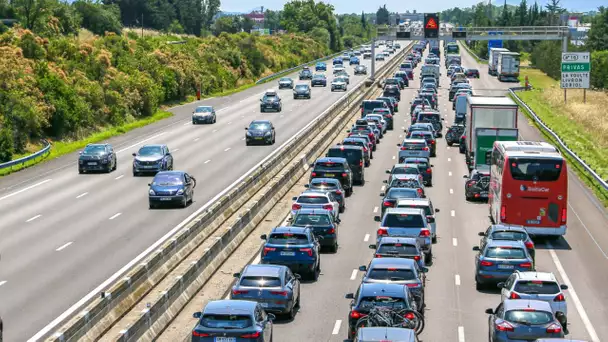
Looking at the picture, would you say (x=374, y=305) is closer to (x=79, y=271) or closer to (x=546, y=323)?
(x=546, y=323)

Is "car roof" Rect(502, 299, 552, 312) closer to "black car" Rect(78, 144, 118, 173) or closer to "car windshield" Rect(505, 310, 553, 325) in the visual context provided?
"car windshield" Rect(505, 310, 553, 325)

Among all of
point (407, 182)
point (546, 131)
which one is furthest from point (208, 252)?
point (546, 131)

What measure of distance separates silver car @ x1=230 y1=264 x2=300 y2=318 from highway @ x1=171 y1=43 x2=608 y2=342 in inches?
22.5

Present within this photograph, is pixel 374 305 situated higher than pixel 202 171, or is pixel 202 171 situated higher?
pixel 374 305

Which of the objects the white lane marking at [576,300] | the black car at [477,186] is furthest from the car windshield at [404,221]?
the black car at [477,186]

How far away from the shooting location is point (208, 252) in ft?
95.6

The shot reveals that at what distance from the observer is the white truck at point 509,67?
439 ft

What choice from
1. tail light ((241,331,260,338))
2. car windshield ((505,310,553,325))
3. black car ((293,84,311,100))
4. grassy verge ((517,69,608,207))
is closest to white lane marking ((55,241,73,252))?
tail light ((241,331,260,338))

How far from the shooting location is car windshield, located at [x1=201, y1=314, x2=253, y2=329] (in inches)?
770

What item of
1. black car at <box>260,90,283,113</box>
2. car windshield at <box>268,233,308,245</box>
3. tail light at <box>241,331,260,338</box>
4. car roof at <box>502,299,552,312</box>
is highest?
tail light at <box>241,331,260,338</box>

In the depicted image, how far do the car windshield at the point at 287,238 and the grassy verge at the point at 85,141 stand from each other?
92.4 feet

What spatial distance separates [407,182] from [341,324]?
17489mm

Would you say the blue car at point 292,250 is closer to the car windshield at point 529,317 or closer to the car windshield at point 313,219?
the car windshield at point 313,219

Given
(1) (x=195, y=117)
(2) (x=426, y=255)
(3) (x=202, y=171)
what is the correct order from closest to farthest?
(2) (x=426, y=255)
(3) (x=202, y=171)
(1) (x=195, y=117)
